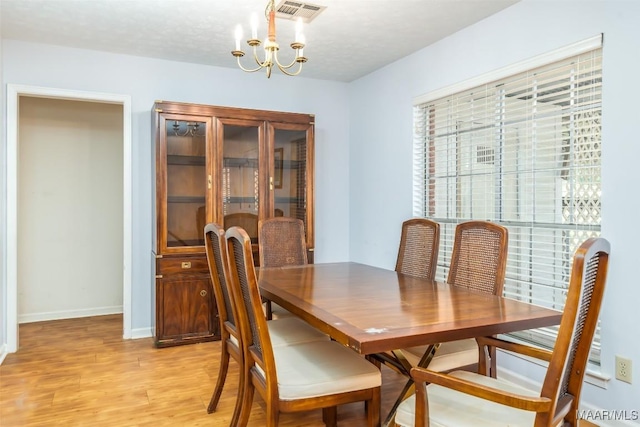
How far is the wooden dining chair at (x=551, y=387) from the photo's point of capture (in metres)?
1.24

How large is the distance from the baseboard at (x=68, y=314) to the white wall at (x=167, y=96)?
102 cm

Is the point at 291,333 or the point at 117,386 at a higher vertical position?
the point at 291,333

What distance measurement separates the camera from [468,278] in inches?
97.5

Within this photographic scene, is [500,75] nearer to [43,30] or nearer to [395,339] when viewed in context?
[395,339]

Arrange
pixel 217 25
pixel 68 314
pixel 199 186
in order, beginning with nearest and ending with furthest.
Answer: pixel 217 25, pixel 199 186, pixel 68 314

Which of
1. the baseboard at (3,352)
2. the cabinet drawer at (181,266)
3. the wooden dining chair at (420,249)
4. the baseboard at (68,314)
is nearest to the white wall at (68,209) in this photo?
the baseboard at (68,314)

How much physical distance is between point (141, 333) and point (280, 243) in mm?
1596

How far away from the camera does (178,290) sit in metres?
3.65

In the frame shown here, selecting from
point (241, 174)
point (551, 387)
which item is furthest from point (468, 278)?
point (241, 174)

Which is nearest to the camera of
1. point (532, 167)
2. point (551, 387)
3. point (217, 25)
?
point (551, 387)

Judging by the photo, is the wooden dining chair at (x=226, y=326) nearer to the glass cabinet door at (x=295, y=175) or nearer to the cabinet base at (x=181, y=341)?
the cabinet base at (x=181, y=341)

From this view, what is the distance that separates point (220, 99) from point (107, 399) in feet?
8.82

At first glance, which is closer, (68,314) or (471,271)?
(471,271)

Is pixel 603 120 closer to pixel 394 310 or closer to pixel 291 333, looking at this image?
pixel 394 310
